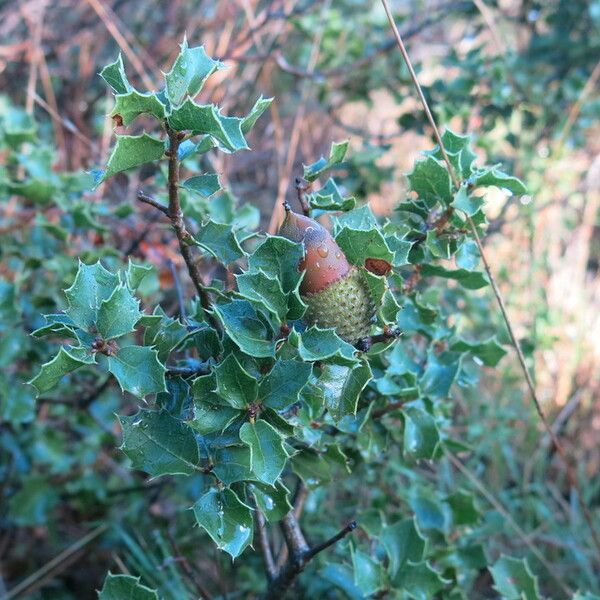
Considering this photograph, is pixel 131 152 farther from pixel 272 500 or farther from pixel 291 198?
pixel 291 198

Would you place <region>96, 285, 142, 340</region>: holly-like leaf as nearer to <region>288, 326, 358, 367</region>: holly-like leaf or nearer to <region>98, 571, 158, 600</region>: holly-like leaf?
<region>288, 326, 358, 367</region>: holly-like leaf

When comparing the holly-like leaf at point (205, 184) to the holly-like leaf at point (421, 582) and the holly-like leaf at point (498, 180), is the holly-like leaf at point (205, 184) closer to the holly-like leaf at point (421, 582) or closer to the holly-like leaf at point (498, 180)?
the holly-like leaf at point (498, 180)

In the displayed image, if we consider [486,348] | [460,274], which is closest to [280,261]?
[460,274]

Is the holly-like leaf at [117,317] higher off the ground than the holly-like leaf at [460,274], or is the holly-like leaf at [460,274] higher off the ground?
the holly-like leaf at [117,317]

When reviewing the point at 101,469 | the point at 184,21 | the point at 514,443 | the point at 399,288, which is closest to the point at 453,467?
the point at 514,443

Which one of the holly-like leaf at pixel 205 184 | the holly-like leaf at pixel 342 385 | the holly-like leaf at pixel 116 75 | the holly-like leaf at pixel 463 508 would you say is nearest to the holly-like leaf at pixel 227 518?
the holly-like leaf at pixel 342 385
